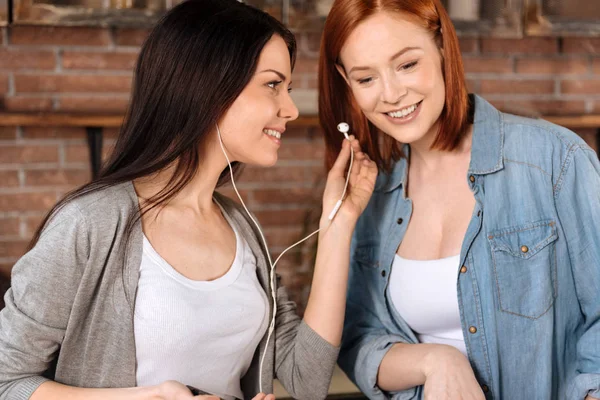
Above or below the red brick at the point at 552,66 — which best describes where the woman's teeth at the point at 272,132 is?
below

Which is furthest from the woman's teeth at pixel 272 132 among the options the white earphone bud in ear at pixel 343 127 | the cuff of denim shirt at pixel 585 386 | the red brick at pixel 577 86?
the red brick at pixel 577 86

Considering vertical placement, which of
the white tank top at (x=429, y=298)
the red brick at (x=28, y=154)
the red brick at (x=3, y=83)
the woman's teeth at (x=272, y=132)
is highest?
the red brick at (x=3, y=83)

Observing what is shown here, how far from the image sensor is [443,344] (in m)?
1.54

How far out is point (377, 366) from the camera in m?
1.57

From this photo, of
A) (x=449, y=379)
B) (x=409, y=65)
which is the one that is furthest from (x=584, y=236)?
(x=409, y=65)

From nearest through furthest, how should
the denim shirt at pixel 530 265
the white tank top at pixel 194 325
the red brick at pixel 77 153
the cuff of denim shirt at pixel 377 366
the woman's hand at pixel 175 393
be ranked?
the woman's hand at pixel 175 393 < the white tank top at pixel 194 325 < the denim shirt at pixel 530 265 < the cuff of denim shirt at pixel 377 366 < the red brick at pixel 77 153

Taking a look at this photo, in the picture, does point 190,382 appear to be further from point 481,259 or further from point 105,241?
point 481,259

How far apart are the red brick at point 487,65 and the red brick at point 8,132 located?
5.64 ft

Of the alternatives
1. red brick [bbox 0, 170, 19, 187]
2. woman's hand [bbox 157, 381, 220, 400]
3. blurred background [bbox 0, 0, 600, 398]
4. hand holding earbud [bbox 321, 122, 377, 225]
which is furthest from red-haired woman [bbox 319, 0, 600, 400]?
red brick [bbox 0, 170, 19, 187]

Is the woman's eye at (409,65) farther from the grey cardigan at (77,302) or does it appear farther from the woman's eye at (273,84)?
the grey cardigan at (77,302)

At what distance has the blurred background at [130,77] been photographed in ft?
8.31

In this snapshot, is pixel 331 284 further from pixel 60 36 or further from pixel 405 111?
pixel 60 36

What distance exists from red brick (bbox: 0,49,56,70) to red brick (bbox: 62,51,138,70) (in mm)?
50

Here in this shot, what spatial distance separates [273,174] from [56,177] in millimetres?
796
